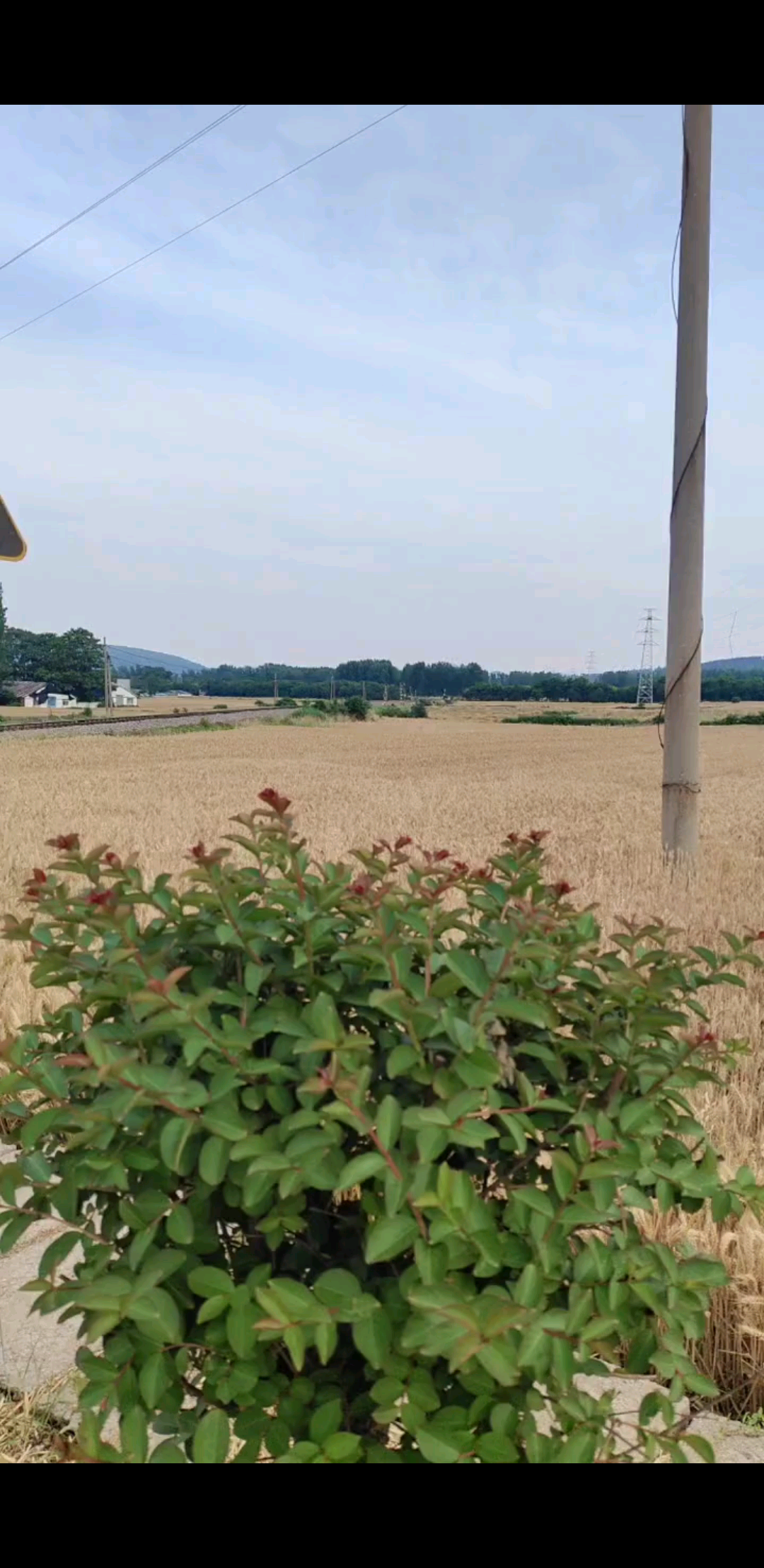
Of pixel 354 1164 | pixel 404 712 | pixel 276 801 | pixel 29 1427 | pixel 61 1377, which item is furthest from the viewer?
pixel 404 712

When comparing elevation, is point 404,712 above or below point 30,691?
below

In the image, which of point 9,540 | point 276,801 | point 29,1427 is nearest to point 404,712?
point 9,540

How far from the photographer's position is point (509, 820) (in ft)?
42.2

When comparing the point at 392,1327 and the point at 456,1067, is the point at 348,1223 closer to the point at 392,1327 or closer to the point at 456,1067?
the point at 392,1327

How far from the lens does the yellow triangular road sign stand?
434 centimetres

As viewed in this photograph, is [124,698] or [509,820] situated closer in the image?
[509,820]

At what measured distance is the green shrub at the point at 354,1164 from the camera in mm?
1293

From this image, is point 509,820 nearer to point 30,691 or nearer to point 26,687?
point 30,691

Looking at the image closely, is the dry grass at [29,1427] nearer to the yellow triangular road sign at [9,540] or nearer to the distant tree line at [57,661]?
the yellow triangular road sign at [9,540]

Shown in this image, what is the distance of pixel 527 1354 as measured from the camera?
1.25 metres

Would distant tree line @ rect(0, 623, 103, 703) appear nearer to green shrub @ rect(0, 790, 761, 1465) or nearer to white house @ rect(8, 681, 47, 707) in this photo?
white house @ rect(8, 681, 47, 707)

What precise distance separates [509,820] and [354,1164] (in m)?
11.7

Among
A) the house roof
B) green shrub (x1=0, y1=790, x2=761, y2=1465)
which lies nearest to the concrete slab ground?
green shrub (x1=0, y1=790, x2=761, y2=1465)
